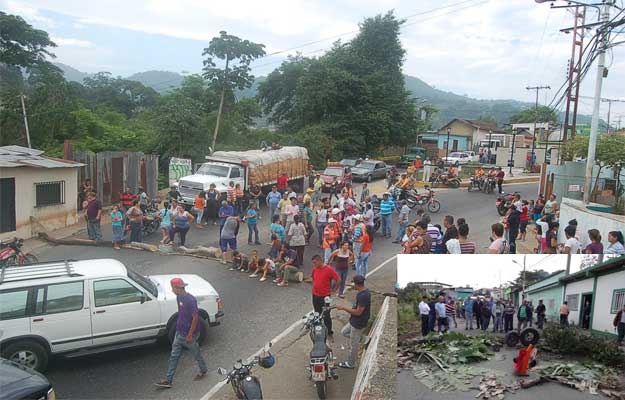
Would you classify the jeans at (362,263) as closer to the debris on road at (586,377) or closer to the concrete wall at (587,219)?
the concrete wall at (587,219)

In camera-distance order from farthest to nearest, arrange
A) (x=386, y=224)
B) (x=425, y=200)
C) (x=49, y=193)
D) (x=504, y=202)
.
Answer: (x=386, y=224), (x=425, y=200), (x=49, y=193), (x=504, y=202)

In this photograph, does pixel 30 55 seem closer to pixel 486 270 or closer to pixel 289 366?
pixel 289 366

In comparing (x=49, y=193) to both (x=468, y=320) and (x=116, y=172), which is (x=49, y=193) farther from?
(x=468, y=320)

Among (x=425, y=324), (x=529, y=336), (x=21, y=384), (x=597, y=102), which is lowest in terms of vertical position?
(x=21, y=384)

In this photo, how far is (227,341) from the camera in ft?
20.7

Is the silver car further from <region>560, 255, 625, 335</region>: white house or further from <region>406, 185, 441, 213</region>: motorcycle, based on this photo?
<region>560, 255, 625, 335</region>: white house

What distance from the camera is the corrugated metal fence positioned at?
9.38m

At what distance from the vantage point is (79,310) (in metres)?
5.61

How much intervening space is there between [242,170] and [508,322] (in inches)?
453

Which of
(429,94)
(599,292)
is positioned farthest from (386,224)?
(599,292)

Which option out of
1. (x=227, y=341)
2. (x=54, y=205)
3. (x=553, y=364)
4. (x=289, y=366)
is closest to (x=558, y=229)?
(x=553, y=364)

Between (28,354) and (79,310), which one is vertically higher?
(79,310)

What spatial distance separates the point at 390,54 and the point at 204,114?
265 cm

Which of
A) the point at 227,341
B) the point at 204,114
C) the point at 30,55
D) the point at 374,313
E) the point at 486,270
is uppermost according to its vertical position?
the point at 30,55
